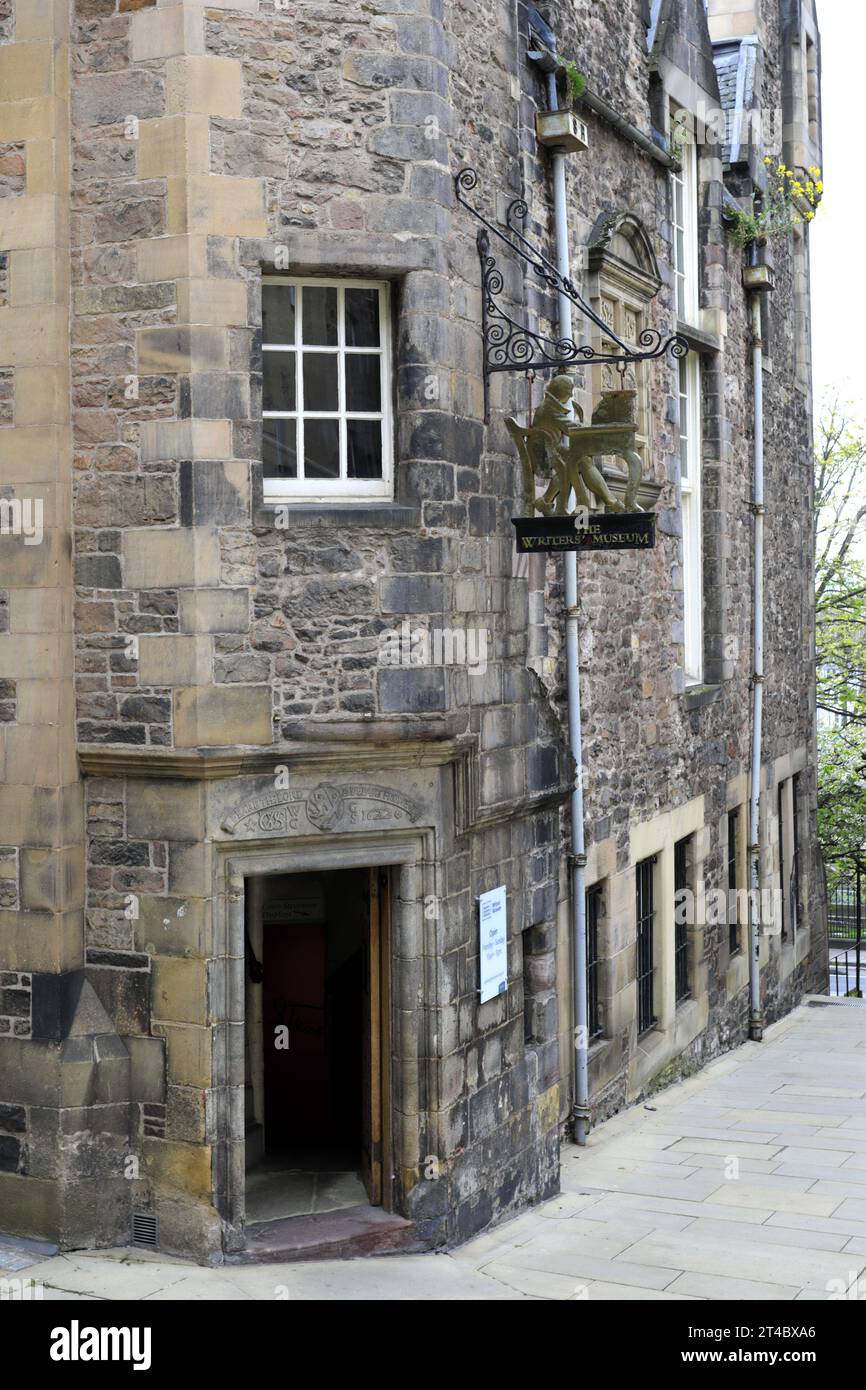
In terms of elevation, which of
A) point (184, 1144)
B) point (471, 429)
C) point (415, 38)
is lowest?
point (184, 1144)

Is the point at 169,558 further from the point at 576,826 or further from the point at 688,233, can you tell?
the point at 688,233

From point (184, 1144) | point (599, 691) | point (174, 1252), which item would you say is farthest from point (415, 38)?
point (174, 1252)

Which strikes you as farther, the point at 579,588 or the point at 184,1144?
the point at 579,588

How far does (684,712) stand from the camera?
14906mm

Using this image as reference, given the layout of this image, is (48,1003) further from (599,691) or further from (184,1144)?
(599,691)

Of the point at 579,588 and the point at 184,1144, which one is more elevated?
the point at 579,588

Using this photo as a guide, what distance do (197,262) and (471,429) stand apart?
196cm

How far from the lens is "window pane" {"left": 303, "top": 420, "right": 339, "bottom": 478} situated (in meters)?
8.73

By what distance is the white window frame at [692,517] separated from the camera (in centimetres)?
1611

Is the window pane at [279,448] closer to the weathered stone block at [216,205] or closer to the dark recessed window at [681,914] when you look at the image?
the weathered stone block at [216,205]

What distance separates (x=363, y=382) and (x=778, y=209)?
34.7 ft

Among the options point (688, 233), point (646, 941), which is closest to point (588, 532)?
point (646, 941)

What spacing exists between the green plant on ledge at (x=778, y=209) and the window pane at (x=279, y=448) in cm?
966

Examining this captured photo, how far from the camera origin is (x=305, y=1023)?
10703mm
